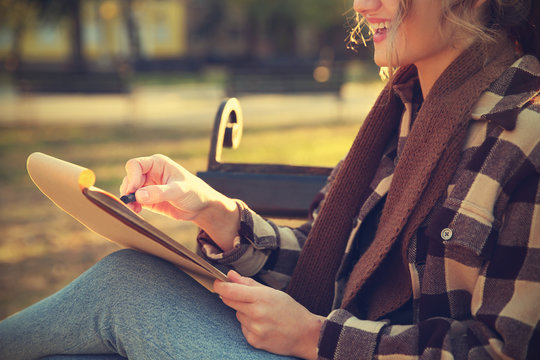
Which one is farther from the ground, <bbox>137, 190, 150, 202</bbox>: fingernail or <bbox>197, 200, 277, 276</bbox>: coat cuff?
<bbox>137, 190, 150, 202</bbox>: fingernail

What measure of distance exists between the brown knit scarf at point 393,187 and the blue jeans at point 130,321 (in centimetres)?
29

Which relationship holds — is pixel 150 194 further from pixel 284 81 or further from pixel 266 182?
pixel 284 81

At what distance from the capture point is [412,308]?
58.2 inches

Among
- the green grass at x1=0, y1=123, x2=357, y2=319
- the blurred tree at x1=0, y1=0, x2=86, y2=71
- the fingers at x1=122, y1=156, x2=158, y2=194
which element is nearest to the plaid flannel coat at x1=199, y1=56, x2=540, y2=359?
the fingers at x1=122, y1=156, x2=158, y2=194

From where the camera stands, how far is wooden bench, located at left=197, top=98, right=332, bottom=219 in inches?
83.7

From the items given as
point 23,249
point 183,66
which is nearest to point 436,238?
point 23,249

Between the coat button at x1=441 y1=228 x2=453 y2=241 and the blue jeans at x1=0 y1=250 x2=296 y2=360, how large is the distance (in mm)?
466

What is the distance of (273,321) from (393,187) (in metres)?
0.44

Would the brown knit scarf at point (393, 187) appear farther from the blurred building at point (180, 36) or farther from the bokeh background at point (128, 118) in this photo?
the blurred building at point (180, 36)

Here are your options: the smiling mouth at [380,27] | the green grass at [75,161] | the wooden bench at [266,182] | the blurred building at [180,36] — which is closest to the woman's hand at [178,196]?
the wooden bench at [266,182]

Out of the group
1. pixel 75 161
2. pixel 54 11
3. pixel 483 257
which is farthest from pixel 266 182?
pixel 54 11

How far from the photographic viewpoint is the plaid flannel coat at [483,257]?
1164 millimetres

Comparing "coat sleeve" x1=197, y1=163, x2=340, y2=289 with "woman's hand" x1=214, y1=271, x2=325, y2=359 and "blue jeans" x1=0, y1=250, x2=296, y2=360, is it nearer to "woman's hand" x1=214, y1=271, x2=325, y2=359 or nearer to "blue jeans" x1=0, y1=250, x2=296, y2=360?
"blue jeans" x1=0, y1=250, x2=296, y2=360

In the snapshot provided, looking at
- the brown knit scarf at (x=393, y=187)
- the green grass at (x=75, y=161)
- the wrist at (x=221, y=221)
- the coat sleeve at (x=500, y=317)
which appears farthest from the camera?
the green grass at (x=75, y=161)
